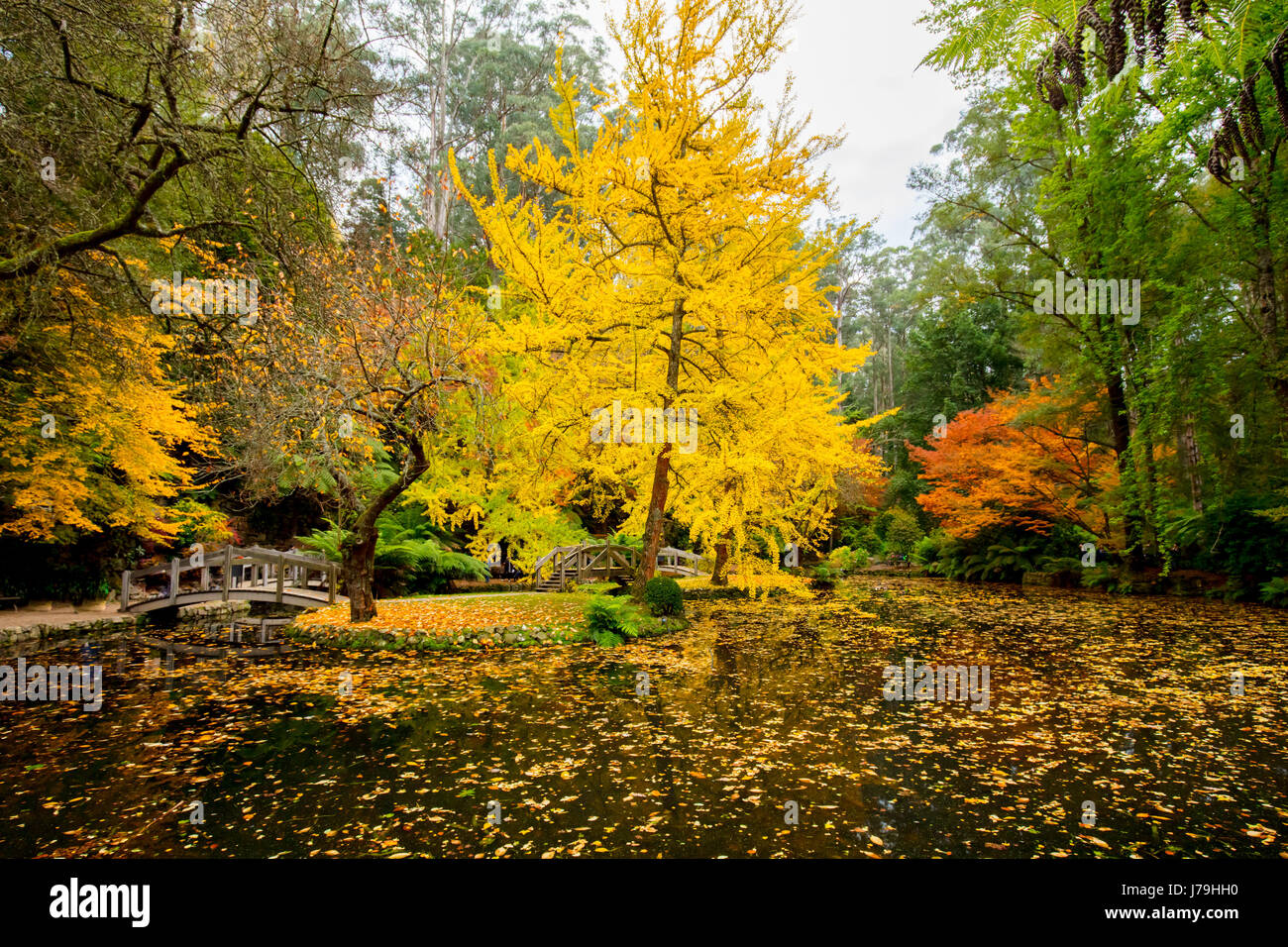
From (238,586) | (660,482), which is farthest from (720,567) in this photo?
(238,586)

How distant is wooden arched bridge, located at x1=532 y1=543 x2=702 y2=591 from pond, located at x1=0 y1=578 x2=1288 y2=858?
5933mm

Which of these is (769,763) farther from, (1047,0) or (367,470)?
(367,470)

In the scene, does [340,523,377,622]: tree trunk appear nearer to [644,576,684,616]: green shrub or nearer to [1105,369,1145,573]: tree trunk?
[644,576,684,616]: green shrub

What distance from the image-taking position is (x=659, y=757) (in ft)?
16.1

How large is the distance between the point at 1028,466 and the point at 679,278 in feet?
44.2

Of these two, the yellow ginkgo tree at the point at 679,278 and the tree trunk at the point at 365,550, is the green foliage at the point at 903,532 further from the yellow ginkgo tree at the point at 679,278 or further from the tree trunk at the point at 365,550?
the tree trunk at the point at 365,550

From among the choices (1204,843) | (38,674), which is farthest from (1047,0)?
(38,674)

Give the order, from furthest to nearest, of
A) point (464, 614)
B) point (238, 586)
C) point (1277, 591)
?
point (1277, 591), point (238, 586), point (464, 614)

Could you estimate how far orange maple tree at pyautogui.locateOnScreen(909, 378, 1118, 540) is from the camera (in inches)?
656

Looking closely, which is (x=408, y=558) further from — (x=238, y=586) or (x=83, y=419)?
(x=83, y=419)

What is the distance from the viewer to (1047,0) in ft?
8.36

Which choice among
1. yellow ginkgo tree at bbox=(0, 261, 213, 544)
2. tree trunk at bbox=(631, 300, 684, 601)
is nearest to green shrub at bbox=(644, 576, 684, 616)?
tree trunk at bbox=(631, 300, 684, 601)

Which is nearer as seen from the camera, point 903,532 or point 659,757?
point 659,757

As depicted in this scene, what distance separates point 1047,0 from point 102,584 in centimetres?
1780
